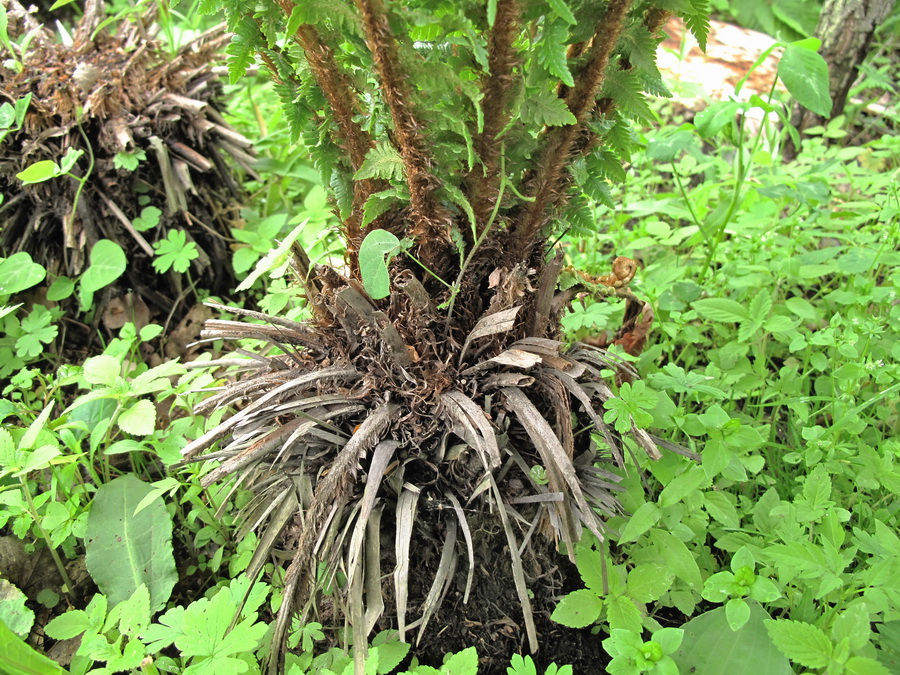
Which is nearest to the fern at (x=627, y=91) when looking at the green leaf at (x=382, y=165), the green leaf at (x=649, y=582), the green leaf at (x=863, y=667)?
the green leaf at (x=382, y=165)

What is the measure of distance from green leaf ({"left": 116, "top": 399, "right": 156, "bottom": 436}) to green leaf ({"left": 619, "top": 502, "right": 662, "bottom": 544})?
1.20 metres

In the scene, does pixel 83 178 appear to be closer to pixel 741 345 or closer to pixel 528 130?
pixel 528 130

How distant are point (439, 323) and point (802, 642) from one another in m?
0.93

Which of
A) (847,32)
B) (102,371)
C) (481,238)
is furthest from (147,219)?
(847,32)

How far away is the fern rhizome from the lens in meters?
1.16

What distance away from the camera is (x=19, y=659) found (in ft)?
4.02

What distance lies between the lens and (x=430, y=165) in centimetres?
125

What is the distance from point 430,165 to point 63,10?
150 inches

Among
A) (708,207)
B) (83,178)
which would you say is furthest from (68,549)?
(708,207)

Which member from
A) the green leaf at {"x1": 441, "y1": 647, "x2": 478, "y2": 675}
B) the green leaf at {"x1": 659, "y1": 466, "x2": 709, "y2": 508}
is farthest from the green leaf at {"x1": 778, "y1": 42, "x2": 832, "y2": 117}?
the green leaf at {"x1": 441, "y1": 647, "x2": 478, "y2": 675}

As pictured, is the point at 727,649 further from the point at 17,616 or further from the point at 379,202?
the point at 17,616

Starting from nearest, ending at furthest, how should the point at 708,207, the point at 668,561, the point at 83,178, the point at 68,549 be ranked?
the point at 668,561 < the point at 68,549 < the point at 83,178 < the point at 708,207

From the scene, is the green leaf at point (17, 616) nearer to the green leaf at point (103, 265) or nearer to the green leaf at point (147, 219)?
the green leaf at point (103, 265)

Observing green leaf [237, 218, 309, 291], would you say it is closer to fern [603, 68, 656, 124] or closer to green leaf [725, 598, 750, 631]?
fern [603, 68, 656, 124]
